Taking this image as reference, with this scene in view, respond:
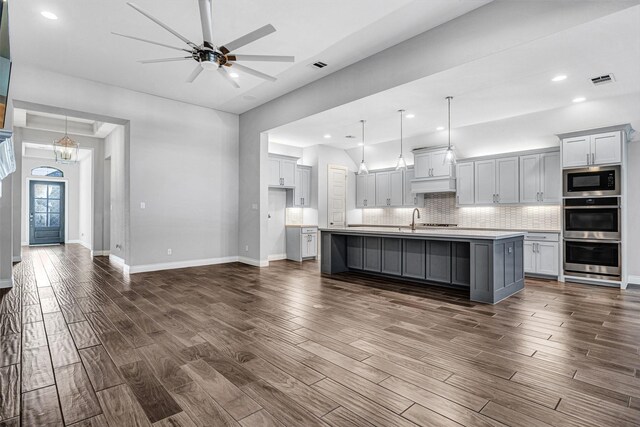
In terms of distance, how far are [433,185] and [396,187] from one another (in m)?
1.22

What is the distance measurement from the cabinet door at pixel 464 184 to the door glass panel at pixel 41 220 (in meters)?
13.4

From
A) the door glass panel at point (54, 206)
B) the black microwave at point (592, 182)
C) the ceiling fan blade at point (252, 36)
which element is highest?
the ceiling fan blade at point (252, 36)

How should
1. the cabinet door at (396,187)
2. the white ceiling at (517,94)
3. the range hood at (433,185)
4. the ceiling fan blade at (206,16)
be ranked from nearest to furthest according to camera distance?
the ceiling fan blade at (206,16) → the white ceiling at (517,94) → the range hood at (433,185) → the cabinet door at (396,187)

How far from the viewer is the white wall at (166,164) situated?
5.31 metres

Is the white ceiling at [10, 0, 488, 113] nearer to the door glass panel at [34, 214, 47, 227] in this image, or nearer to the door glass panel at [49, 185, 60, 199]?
the door glass panel at [49, 185, 60, 199]

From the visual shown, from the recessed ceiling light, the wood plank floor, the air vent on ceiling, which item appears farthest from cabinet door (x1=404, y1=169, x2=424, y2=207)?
the recessed ceiling light

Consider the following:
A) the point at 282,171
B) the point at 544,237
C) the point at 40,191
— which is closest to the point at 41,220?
the point at 40,191

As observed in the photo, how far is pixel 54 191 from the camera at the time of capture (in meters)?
11.5

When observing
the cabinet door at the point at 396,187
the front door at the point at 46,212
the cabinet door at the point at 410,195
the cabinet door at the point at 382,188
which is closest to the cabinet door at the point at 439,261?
the cabinet door at the point at 410,195

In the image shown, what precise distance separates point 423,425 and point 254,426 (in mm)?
887

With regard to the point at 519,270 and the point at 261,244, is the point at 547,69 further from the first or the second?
the point at 261,244

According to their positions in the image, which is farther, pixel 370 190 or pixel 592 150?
pixel 370 190

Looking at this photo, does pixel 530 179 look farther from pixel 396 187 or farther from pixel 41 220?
pixel 41 220

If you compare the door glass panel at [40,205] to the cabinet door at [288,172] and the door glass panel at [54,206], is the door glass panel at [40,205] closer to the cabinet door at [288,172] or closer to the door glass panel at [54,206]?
the door glass panel at [54,206]
